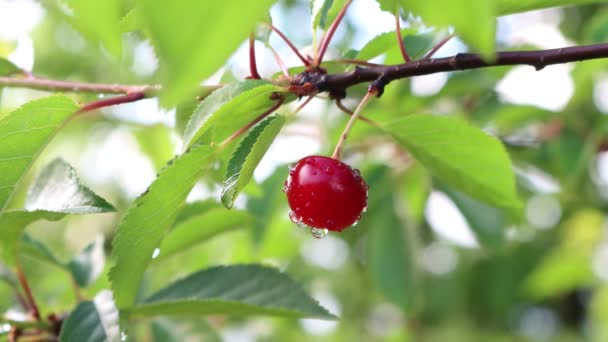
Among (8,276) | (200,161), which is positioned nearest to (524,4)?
(200,161)

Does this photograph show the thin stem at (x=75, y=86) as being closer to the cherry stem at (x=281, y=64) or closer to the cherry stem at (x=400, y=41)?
the cherry stem at (x=281, y=64)

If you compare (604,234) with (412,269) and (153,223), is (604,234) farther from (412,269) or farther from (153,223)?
(153,223)

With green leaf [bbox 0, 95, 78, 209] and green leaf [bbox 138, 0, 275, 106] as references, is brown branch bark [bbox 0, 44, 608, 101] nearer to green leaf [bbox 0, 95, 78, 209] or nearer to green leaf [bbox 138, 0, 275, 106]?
green leaf [bbox 0, 95, 78, 209]

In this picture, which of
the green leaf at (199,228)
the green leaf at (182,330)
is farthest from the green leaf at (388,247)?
the green leaf at (199,228)

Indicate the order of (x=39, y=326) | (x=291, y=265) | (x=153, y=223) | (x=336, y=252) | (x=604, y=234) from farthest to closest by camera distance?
(x=336, y=252), (x=604, y=234), (x=291, y=265), (x=39, y=326), (x=153, y=223)

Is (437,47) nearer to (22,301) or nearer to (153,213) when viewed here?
(153,213)

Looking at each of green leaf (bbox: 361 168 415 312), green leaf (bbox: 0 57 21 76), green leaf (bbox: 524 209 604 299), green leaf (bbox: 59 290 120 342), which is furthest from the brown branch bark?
green leaf (bbox: 524 209 604 299)

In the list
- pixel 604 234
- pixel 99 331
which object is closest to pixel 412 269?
pixel 99 331
